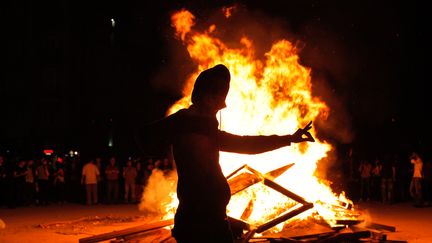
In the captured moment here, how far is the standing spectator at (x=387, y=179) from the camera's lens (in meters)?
16.9

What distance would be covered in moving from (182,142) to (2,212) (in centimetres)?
1339

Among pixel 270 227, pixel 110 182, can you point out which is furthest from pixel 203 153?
pixel 110 182

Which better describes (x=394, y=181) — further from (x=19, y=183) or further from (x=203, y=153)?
(x=203, y=153)

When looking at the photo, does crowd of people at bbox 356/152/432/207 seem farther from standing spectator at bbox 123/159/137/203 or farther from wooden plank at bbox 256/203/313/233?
wooden plank at bbox 256/203/313/233

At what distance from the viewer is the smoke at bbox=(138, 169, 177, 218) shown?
48.2ft

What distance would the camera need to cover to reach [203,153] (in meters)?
3.14

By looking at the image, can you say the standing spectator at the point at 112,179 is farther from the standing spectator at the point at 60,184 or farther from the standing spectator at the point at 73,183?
the standing spectator at the point at 60,184

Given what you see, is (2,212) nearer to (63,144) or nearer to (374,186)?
(374,186)

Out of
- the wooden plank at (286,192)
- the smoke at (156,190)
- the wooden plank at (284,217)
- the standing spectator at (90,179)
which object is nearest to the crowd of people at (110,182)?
the standing spectator at (90,179)

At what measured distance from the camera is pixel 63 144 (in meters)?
35.2

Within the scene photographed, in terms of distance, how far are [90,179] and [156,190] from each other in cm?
242

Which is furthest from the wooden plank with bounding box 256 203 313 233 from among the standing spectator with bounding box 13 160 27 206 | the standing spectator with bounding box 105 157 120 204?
the standing spectator with bounding box 13 160 27 206

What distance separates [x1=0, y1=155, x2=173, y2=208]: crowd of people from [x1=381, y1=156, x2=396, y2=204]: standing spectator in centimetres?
692

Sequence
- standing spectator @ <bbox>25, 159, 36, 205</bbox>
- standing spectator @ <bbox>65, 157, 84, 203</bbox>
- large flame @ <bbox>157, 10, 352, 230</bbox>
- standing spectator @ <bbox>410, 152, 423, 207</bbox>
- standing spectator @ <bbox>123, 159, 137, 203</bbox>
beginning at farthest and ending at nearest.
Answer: standing spectator @ <bbox>65, 157, 84, 203</bbox> → standing spectator @ <bbox>123, 159, 137, 203</bbox> → standing spectator @ <bbox>25, 159, 36, 205</bbox> → standing spectator @ <bbox>410, 152, 423, 207</bbox> → large flame @ <bbox>157, 10, 352, 230</bbox>
